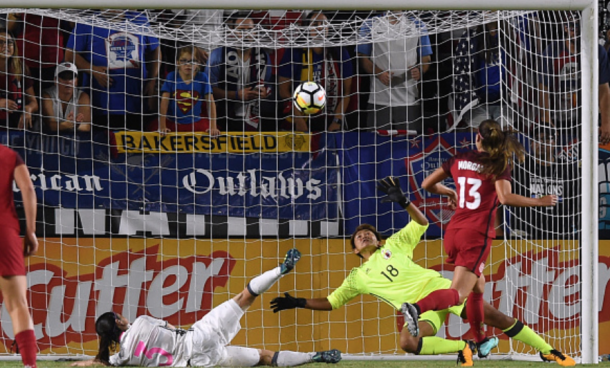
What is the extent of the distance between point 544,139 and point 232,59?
301 centimetres

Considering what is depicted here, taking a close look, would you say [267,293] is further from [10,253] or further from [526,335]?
[10,253]

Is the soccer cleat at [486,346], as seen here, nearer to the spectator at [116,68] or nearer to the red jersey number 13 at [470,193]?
the red jersey number 13 at [470,193]

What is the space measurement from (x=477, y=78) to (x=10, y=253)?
15.5ft

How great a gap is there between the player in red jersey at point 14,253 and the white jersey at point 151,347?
124cm

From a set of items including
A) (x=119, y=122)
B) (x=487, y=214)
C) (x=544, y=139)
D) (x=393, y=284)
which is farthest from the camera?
(x=119, y=122)

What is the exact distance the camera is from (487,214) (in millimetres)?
6375

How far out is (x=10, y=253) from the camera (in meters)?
5.28

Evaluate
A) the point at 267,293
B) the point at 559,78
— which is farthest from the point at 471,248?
the point at 267,293

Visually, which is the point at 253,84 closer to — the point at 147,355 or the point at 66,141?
the point at 66,141

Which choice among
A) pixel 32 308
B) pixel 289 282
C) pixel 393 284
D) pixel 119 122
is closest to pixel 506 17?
pixel 393 284

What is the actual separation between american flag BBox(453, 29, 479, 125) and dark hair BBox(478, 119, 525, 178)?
1.81 metres

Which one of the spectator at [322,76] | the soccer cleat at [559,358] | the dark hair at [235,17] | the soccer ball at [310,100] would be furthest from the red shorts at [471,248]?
the dark hair at [235,17]

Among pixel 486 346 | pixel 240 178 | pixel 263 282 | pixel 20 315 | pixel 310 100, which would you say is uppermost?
pixel 310 100

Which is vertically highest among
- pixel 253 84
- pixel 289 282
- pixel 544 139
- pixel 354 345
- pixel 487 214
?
pixel 253 84
